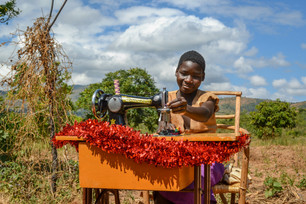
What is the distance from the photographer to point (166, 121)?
251 cm

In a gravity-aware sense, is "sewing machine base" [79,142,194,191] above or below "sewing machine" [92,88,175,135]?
below

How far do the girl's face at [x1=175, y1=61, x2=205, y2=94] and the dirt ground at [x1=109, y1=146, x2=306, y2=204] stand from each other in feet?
4.88

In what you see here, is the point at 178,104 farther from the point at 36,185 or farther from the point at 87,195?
the point at 36,185

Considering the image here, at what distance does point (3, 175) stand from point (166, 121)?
3.02 meters

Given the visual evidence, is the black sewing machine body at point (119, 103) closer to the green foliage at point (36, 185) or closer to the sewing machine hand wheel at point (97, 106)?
the sewing machine hand wheel at point (97, 106)

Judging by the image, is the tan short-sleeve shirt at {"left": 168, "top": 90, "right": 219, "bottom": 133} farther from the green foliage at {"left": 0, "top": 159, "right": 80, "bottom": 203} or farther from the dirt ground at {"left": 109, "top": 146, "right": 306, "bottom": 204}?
the green foliage at {"left": 0, "top": 159, "right": 80, "bottom": 203}

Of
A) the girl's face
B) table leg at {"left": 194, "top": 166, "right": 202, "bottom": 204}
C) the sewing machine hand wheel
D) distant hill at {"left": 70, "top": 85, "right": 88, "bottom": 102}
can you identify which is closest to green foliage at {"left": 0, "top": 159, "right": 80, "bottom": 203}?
distant hill at {"left": 70, "top": 85, "right": 88, "bottom": 102}

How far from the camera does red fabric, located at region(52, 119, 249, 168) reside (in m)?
2.12

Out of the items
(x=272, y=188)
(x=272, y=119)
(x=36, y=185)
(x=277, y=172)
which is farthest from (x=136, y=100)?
(x=272, y=119)

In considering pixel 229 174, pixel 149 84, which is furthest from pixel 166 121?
pixel 149 84

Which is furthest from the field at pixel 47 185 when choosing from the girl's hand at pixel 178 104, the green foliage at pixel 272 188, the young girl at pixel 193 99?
the girl's hand at pixel 178 104

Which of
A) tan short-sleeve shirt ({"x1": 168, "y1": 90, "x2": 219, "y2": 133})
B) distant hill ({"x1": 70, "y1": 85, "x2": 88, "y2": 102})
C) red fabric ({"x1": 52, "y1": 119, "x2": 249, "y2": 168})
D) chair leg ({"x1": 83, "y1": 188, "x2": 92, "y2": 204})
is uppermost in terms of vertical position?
distant hill ({"x1": 70, "y1": 85, "x2": 88, "y2": 102})

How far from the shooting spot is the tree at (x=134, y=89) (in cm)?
637

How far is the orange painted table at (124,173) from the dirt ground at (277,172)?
5.38 feet
